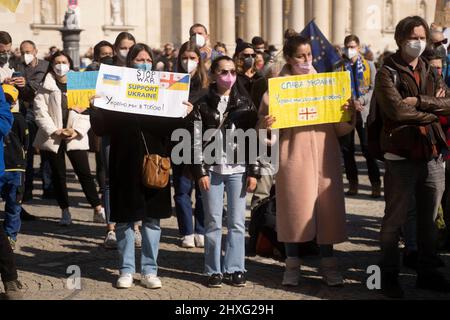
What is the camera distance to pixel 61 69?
11344 millimetres

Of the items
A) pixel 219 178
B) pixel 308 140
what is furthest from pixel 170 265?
pixel 308 140

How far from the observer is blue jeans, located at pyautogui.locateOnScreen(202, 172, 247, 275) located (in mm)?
8523

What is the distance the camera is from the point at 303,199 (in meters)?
8.38

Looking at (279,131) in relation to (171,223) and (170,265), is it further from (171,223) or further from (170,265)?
(171,223)

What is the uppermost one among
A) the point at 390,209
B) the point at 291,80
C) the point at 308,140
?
the point at 291,80

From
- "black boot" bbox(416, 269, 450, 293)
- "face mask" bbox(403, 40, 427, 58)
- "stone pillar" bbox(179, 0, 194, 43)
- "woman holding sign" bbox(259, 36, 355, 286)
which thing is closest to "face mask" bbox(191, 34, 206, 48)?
"woman holding sign" bbox(259, 36, 355, 286)

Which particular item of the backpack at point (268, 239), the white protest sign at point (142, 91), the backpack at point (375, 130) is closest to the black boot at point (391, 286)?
the backpack at point (375, 130)

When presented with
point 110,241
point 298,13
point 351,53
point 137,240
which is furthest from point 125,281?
point 298,13

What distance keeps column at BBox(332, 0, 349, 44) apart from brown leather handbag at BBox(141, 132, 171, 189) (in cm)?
4546

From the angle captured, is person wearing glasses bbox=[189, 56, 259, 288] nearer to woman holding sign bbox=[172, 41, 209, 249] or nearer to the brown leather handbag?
the brown leather handbag

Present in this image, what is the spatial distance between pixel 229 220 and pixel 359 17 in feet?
154

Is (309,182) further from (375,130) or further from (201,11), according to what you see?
(201,11)

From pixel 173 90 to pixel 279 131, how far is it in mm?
1014
